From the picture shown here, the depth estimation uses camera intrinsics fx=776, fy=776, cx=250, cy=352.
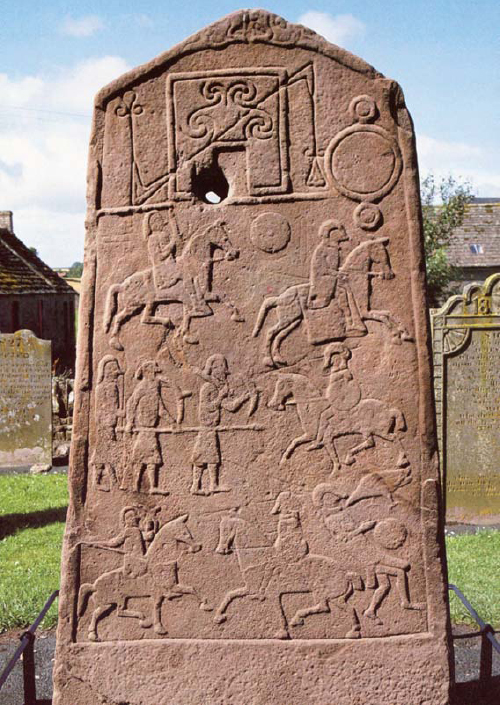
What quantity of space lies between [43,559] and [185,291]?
12.9 feet

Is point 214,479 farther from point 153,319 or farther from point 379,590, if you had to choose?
point 379,590

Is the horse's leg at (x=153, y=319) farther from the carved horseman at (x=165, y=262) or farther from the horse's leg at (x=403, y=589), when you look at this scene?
the horse's leg at (x=403, y=589)

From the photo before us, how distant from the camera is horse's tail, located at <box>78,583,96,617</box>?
3092 millimetres

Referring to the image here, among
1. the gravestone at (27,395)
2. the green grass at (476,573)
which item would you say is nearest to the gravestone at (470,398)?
the green grass at (476,573)

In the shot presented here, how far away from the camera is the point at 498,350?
6.99m

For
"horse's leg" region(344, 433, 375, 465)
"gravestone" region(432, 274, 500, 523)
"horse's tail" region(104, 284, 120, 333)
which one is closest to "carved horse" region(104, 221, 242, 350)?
"horse's tail" region(104, 284, 120, 333)

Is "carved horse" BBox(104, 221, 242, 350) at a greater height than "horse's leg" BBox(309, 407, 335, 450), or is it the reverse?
"carved horse" BBox(104, 221, 242, 350)

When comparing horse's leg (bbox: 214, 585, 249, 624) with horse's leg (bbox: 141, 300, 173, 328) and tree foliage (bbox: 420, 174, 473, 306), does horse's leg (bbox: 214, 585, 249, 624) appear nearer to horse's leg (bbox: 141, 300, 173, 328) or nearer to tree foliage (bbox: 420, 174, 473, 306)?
horse's leg (bbox: 141, 300, 173, 328)

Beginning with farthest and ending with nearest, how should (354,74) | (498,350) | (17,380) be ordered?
(17,380) < (498,350) < (354,74)

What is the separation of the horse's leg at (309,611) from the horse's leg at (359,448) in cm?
55

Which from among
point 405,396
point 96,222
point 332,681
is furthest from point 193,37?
point 332,681

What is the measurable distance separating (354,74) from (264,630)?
2209 mm

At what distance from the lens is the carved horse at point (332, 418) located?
120 inches

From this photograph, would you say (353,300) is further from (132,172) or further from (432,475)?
(132,172)
